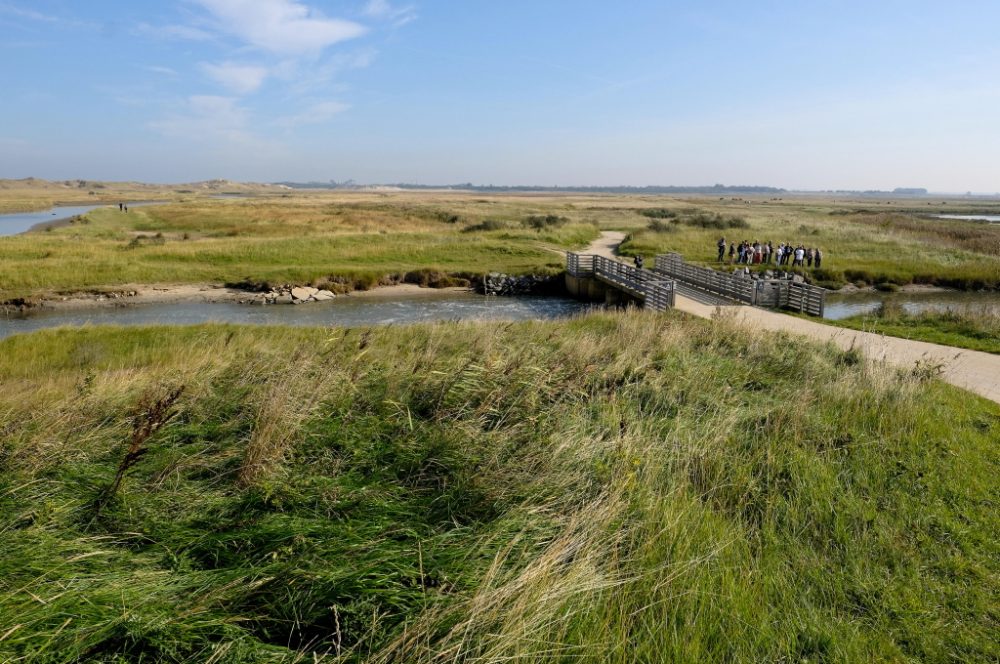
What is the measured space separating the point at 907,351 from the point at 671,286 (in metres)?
9.05

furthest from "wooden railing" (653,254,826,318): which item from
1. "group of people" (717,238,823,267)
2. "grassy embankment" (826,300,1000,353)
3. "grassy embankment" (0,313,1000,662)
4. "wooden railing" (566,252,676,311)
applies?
"grassy embankment" (0,313,1000,662)

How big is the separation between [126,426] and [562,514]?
4.43 m

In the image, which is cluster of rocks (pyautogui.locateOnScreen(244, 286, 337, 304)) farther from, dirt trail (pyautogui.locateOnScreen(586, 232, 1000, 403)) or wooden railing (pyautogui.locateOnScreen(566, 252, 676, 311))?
dirt trail (pyautogui.locateOnScreen(586, 232, 1000, 403))

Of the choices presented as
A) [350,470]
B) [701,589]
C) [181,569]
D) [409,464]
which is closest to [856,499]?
[701,589]

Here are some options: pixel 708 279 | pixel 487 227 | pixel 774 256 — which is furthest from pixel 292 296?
pixel 487 227

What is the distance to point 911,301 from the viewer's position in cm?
2983

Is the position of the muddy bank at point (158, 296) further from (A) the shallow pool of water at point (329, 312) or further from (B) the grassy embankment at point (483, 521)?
(B) the grassy embankment at point (483, 521)

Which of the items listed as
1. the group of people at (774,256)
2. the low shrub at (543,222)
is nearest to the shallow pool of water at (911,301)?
the group of people at (774,256)

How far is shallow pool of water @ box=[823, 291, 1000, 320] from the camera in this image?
27.0 metres

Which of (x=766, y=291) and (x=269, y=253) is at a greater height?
(x=269, y=253)

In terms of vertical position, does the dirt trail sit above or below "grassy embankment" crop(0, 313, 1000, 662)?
below

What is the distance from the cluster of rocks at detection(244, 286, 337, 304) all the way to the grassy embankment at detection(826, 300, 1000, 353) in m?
24.1

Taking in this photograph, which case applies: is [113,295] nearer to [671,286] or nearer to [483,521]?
[671,286]

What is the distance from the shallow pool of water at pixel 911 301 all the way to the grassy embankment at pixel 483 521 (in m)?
21.6
